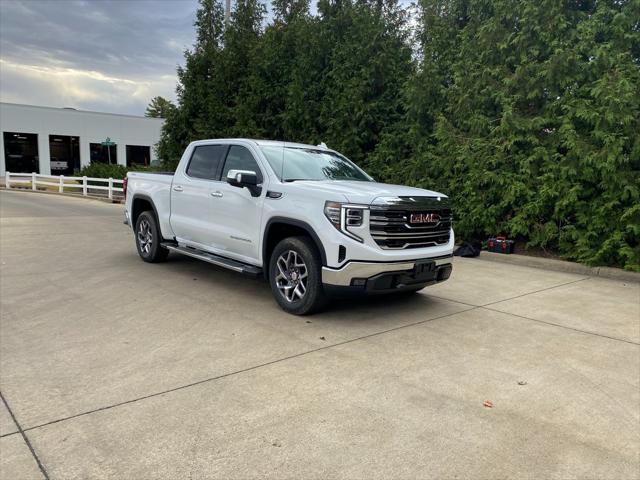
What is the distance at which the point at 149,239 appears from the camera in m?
8.25

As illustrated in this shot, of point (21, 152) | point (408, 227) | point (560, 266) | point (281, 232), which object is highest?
point (21, 152)

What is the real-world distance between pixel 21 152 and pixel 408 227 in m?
43.4

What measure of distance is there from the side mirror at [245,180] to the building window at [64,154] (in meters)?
40.7

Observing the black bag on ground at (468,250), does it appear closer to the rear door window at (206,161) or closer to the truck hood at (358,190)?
the truck hood at (358,190)

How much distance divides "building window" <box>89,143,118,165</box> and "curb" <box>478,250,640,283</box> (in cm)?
3928

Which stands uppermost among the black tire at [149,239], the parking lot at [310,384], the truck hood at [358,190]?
the truck hood at [358,190]

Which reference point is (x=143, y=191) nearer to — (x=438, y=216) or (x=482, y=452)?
(x=438, y=216)

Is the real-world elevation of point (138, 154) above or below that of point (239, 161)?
above

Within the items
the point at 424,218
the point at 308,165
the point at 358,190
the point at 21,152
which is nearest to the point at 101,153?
the point at 21,152

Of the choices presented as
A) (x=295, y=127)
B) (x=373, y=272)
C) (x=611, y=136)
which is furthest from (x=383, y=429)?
(x=295, y=127)

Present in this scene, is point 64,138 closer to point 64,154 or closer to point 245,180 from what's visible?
point 64,154

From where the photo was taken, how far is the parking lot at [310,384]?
2.90 meters

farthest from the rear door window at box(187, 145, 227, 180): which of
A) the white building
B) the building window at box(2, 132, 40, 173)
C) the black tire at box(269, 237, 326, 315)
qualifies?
the building window at box(2, 132, 40, 173)

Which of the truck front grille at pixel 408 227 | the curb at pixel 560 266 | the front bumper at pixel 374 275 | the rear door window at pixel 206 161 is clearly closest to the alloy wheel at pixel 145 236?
the rear door window at pixel 206 161
